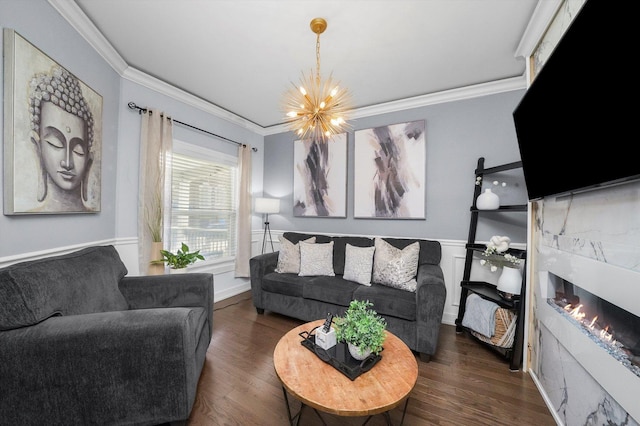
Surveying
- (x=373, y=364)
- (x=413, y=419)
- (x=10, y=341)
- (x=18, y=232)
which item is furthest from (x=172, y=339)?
(x=413, y=419)

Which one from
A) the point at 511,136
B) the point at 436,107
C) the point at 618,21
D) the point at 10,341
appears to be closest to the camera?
the point at 618,21

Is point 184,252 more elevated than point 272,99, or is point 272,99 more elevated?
point 272,99

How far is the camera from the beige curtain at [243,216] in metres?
3.67

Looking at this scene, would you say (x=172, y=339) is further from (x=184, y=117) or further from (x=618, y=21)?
(x=184, y=117)

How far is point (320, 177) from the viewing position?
3.65m

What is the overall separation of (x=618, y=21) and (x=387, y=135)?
90.0 inches

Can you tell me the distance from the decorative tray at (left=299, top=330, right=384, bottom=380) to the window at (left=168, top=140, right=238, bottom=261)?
7.51 ft

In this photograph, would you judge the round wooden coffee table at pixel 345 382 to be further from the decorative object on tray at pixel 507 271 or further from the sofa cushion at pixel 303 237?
the sofa cushion at pixel 303 237

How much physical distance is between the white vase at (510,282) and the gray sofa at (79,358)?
2464 mm

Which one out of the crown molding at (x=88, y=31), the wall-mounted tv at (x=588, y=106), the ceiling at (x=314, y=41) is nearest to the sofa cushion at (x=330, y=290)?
the wall-mounted tv at (x=588, y=106)

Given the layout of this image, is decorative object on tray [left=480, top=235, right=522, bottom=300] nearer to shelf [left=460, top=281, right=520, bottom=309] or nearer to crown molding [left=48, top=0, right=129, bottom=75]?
shelf [left=460, top=281, right=520, bottom=309]

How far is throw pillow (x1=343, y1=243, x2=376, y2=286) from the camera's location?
2.64 m

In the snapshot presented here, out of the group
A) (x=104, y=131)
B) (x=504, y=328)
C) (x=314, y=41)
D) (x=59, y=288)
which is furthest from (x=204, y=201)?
(x=504, y=328)

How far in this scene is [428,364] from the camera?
2053 millimetres
